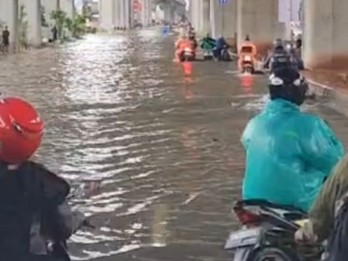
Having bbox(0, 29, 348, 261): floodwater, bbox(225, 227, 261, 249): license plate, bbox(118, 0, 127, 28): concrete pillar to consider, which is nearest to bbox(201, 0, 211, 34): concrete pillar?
bbox(0, 29, 348, 261): floodwater

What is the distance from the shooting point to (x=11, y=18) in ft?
203

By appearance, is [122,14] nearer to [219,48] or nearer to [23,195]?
[219,48]

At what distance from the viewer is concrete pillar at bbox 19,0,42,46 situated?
69444 millimetres

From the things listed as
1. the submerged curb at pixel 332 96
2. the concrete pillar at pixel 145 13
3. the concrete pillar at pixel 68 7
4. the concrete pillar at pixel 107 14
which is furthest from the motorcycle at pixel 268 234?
the concrete pillar at pixel 145 13

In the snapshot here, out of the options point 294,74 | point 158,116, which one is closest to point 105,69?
point 158,116

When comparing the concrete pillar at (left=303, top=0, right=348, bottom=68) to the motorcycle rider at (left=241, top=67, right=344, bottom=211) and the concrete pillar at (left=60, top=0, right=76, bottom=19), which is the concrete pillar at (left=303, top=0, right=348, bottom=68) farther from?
the concrete pillar at (left=60, top=0, right=76, bottom=19)

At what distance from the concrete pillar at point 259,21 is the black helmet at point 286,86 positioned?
1571 inches

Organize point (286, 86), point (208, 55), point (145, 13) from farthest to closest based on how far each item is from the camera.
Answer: point (145, 13) < point (208, 55) < point (286, 86)

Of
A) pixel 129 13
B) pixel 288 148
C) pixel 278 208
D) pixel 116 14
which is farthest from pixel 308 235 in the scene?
pixel 129 13

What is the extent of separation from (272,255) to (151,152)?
8.64 meters

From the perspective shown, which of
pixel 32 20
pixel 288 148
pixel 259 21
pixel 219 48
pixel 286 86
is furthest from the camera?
pixel 32 20

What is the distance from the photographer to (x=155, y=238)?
8906 millimetres

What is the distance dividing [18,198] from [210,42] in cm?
4353

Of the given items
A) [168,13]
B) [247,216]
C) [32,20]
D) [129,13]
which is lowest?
[168,13]
